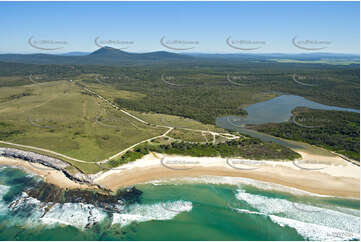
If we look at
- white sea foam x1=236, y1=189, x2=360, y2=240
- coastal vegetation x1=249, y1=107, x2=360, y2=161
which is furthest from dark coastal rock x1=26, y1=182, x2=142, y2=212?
coastal vegetation x1=249, y1=107, x2=360, y2=161

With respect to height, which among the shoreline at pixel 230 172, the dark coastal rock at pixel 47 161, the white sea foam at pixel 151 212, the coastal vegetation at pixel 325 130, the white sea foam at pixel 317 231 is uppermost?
the coastal vegetation at pixel 325 130

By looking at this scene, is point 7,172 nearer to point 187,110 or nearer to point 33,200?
point 33,200

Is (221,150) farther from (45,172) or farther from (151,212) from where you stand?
(45,172)

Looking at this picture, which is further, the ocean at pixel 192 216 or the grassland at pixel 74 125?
the grassland at pixel 74 125

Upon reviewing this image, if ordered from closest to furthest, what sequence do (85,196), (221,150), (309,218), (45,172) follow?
(309,218)
(85,196)
(45,172)
(221,150)

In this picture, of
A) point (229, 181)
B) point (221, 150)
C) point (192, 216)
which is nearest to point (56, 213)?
point (192, 216)

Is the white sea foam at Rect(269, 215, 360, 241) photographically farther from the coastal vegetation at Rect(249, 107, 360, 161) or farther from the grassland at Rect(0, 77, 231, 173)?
the grassland at Rect(0, 77, 231, 173)

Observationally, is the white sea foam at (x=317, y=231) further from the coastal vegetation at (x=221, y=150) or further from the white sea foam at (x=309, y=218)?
the coastal vegetation at (x=221, y=150)

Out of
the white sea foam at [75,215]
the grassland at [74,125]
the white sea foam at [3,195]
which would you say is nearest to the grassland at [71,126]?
the grassland at [74,125]
